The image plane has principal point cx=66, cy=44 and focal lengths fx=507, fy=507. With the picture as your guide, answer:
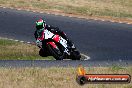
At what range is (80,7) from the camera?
1513 inches

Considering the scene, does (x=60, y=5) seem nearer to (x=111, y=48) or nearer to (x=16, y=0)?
(x=16, y=0)

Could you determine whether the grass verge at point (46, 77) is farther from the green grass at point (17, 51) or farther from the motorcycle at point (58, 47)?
the green grass at point (17, 51)

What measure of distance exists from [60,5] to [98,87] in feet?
81.4

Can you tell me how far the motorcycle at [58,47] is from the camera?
21688mm

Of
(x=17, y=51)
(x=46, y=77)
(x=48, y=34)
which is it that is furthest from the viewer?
(x=17, y=51)

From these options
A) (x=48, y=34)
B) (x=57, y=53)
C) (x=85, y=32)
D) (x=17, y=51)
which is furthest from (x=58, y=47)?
(x=85, y=32)

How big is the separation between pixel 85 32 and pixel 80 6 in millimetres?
8170

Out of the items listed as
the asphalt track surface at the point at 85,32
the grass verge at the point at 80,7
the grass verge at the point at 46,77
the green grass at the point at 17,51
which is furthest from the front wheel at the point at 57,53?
the grass verge at the point at 80,7

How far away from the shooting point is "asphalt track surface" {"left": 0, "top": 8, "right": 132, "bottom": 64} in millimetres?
26656

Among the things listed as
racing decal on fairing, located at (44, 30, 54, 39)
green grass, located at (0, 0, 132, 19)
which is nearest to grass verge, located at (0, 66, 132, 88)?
racing decal on fairing, located at (44, 30, 54, 39)

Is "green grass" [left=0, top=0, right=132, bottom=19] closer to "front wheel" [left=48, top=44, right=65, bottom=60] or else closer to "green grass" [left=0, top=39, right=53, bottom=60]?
"green grass" [left=0, top=39, right=53, bottom=60]

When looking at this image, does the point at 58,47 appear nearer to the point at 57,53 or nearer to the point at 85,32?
the point at 57,53

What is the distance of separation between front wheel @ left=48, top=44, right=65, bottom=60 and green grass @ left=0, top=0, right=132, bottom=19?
48.3ft

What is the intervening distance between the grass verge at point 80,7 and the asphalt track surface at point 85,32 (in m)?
2.02
